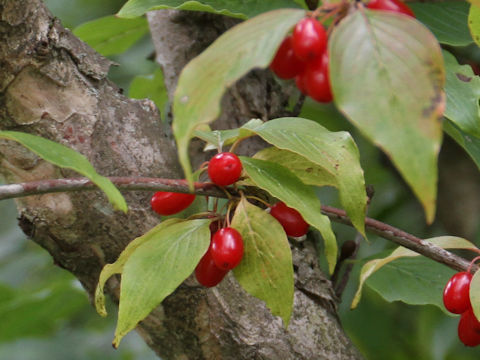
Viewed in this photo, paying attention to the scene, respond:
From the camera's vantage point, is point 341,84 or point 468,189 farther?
point 468,189

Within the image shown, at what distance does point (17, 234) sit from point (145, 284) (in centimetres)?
165

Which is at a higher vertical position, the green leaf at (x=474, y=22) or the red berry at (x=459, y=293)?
the green leaf at (x=474, y=22)

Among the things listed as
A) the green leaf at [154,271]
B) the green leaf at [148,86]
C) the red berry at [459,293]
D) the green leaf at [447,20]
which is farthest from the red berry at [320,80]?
the green leaf at [148,86]

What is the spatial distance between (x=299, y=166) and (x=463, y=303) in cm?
30

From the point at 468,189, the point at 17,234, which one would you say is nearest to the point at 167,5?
the point at 468,189

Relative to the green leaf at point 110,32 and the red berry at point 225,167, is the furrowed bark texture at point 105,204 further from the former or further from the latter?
the green leaf at point 110,32

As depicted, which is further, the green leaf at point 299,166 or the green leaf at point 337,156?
the green leaf at point 299,166

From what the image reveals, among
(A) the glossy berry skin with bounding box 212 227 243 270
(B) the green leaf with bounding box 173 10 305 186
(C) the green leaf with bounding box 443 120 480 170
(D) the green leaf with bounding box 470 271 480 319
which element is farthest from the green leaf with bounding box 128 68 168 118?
(B) the green leaf with bounding box 173 10 305 186

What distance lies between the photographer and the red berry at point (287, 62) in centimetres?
62

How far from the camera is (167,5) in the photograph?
1049 mm

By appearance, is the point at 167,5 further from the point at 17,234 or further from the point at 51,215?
the point at 17,234

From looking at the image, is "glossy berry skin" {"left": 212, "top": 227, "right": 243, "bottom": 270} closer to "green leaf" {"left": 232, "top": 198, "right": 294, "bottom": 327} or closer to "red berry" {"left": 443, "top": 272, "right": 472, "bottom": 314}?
"green leaf" {"left": 232, "top": 198, "right": 294, "bottom": 327}

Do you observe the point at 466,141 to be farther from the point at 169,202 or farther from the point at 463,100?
the point at 169,202

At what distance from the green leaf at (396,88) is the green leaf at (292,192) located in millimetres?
292
